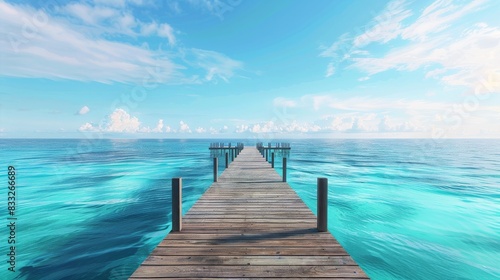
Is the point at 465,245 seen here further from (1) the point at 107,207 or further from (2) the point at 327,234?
(1) the point at 107,207

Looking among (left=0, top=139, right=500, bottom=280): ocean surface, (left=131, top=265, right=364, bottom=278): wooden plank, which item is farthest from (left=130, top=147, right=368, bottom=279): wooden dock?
(left=0, top=139, right=500, bottom=280): ocean surface

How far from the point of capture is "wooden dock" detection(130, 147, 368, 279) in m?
3.55

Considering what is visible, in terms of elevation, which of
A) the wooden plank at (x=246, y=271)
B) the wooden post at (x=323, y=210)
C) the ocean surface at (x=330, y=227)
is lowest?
the ocean surface at (x=330, y=227)

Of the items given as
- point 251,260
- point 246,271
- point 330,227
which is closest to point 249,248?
point 251,260

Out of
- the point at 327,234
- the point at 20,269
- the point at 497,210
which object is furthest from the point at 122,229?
the point at 497,210

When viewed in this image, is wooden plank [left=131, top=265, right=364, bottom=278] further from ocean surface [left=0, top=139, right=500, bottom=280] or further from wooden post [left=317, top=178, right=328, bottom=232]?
ocean surface [left=0, top=139, right=500, bottom=280]

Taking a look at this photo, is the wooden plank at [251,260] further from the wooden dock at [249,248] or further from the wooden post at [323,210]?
the wooden post at [323,210]

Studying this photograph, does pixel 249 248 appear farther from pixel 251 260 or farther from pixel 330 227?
pixel 330 227

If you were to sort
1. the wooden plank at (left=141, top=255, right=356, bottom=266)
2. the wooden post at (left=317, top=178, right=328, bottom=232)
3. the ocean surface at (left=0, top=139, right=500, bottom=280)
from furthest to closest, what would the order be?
the ocean surface at (left=0, top=139, right=500, bottom=280) → the wooden post at (left=317, top=178, right=328, bottom=232) → the wooden plank at (left=141, top=255, right=356, bottom=266)

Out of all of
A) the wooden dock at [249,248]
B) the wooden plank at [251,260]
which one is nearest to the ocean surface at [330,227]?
the wooden dock at [249,248]

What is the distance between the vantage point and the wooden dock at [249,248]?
3.55 metres

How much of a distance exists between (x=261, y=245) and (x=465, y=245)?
1043cm

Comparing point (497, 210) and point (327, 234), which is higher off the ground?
point (327, 234)

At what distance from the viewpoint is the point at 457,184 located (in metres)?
21.5
